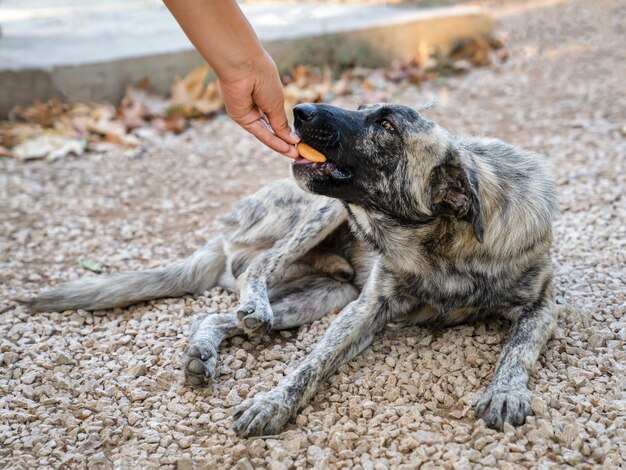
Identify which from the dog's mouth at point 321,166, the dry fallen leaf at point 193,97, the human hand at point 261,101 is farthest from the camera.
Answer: the dry fallen leaf at point 193,97

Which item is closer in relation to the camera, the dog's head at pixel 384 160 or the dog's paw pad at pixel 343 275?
the dog's head at pixel 384 160

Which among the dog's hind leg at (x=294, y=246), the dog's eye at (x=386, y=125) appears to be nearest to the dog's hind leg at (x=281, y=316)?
the dog's hind leg at (x=294, y=246)

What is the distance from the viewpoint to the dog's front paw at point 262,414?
2578 millimetres

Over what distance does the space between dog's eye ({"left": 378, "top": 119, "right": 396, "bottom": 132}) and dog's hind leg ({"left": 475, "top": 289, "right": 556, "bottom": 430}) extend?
0.99 metres

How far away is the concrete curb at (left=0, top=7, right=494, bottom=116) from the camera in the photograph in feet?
20.6

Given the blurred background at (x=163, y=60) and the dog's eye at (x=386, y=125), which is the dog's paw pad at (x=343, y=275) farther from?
the blurred background at (x=163, y=60)

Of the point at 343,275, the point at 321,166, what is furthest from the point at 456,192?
the point at 343,275

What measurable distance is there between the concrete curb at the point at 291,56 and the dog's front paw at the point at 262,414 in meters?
4.67

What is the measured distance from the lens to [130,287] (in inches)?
139

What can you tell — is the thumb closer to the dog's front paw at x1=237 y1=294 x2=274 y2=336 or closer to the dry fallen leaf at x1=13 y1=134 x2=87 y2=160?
the dog's front paw at x1=237 y1=294 x2=274 y2=336

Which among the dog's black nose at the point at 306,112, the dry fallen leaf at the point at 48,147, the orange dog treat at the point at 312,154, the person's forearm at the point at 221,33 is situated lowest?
the dry fallen leaf at the point at 48,147

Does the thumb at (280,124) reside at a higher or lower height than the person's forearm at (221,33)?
lower

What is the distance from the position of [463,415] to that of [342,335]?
0.64 m

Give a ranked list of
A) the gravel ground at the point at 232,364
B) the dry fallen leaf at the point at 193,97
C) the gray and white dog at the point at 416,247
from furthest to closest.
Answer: the dry fallen leaf at the point at 193,97, the gray and white dog at the point at 416,247, the gravel ground at the point at 232,364
